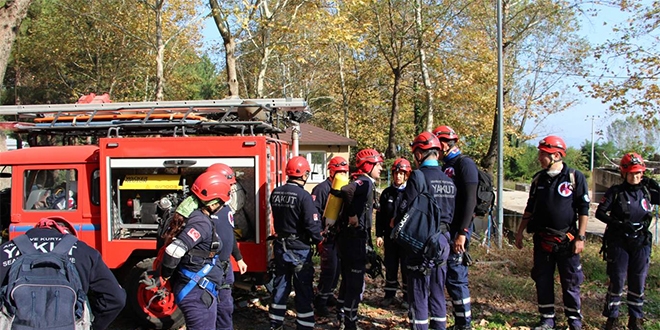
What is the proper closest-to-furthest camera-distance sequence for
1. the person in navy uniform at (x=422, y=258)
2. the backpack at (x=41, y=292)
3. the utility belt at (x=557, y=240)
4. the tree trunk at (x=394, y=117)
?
the backpack at (x=41, y=292) < the person in navy uniform at (x=422, y=258) < the utility belt at (x=557, y=240) < the tree trunk at (x=394, y=117)

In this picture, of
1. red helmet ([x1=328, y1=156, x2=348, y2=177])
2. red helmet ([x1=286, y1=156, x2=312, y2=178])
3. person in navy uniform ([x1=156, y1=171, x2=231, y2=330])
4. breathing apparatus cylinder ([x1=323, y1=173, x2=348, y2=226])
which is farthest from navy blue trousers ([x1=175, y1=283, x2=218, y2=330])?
red helmet ([x1=328, y1=156, x2=348, y2=177])

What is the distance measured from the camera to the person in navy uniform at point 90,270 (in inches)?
115

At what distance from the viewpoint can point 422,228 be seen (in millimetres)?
4512

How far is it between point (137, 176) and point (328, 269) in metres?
2.49

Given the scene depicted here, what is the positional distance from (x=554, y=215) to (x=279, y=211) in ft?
9.18

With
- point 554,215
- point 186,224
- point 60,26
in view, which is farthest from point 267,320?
point 60,26

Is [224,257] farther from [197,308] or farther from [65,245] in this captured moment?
[65,245]

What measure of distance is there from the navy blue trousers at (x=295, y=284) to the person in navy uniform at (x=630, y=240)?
318 centimetres

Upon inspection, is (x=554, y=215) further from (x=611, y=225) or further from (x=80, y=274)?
(x=80, y=274)

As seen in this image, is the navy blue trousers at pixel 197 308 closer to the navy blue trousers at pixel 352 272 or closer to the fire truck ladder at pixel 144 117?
the navy blue trousers at pixel 352 272

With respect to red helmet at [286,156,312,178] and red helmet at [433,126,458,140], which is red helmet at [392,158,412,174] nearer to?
red helmet at [433,126,458,140]

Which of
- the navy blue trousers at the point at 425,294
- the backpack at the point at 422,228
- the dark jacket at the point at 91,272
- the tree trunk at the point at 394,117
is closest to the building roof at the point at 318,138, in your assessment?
the tree trunk at the point at 394,117

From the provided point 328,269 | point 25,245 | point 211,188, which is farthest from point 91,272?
point 328,269

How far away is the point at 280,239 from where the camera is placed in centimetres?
→ 554
